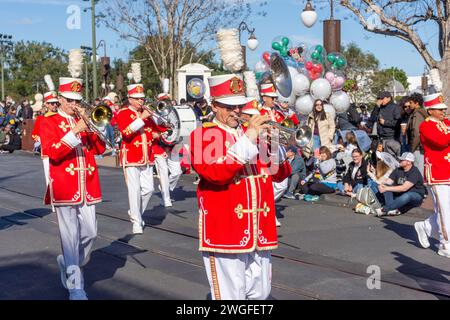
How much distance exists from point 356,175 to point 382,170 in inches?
36.1

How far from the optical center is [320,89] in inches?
704

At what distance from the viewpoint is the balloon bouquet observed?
59.3 ft

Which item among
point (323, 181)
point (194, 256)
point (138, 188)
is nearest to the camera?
point (194, 256)

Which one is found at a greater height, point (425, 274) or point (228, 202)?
point (228, 202)

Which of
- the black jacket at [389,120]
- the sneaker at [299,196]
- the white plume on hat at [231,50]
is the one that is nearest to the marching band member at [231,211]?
the white plume on hat at [231,50]

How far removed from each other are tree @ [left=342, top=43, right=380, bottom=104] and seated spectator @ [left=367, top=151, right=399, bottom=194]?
1892 centimetres

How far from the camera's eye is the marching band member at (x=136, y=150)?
34.9 ft

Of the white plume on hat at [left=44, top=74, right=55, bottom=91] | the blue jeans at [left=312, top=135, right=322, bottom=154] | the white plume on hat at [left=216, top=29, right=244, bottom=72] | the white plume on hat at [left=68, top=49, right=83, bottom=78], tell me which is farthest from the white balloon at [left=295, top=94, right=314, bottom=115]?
the white plume on hat at [left=216, top=29, right=244, bottom=72]

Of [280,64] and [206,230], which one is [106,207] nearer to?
[280,64]

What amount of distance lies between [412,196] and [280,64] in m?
3.16

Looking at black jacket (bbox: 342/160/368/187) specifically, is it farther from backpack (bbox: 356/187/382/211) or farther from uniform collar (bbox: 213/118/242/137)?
uniform collar (bbox: 213/118/242/137)

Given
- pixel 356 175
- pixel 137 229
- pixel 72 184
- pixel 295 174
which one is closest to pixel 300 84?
pixel 295 174

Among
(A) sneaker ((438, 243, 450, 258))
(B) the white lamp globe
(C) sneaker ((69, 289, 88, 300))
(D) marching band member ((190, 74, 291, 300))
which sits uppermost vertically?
(B) the white lamp globe

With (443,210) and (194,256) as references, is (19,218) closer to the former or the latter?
(194,256)
